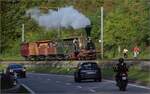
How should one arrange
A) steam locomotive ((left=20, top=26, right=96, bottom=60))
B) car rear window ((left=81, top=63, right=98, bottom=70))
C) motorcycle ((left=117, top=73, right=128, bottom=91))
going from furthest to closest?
steam locomotive ((left=20, top=26, right=96, bottom=60)) → car rear window ((left=81, top=63, right=98, bottom=70)) → motorcycle ((left=117, top=73, right=128, bottom=91))

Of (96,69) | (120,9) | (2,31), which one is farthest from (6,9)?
(96,69)

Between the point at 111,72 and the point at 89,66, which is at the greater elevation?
the point at 89,66

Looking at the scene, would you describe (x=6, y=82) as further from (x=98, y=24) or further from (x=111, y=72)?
(x=98, y=24)

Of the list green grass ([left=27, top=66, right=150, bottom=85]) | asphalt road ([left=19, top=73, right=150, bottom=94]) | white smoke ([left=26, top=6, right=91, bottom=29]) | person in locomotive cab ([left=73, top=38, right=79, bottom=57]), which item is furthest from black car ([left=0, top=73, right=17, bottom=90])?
white smoke ([left=26, top=6, right=91, bottom=29])

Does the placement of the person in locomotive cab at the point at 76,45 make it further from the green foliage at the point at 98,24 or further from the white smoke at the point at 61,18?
the green foliage at the point at 98,24

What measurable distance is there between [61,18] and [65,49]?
39.2ft

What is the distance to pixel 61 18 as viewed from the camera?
83500 millimetres

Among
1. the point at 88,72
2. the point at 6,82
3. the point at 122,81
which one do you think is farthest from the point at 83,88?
the point at 88,72

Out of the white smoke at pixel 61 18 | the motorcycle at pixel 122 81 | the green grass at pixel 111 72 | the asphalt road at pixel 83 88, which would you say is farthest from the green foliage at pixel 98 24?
the motorcycle at pixel 122 81

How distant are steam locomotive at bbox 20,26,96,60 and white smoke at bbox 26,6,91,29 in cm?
148

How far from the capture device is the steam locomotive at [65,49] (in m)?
70.4

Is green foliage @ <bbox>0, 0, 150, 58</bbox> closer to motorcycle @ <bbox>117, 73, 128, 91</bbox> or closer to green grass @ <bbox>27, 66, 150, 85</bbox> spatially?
green grass @ <bbox>27, 66, 150, 85</bbox>

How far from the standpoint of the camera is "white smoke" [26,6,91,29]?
81062mm

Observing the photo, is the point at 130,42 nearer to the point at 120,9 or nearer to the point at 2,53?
the point at 120,9
